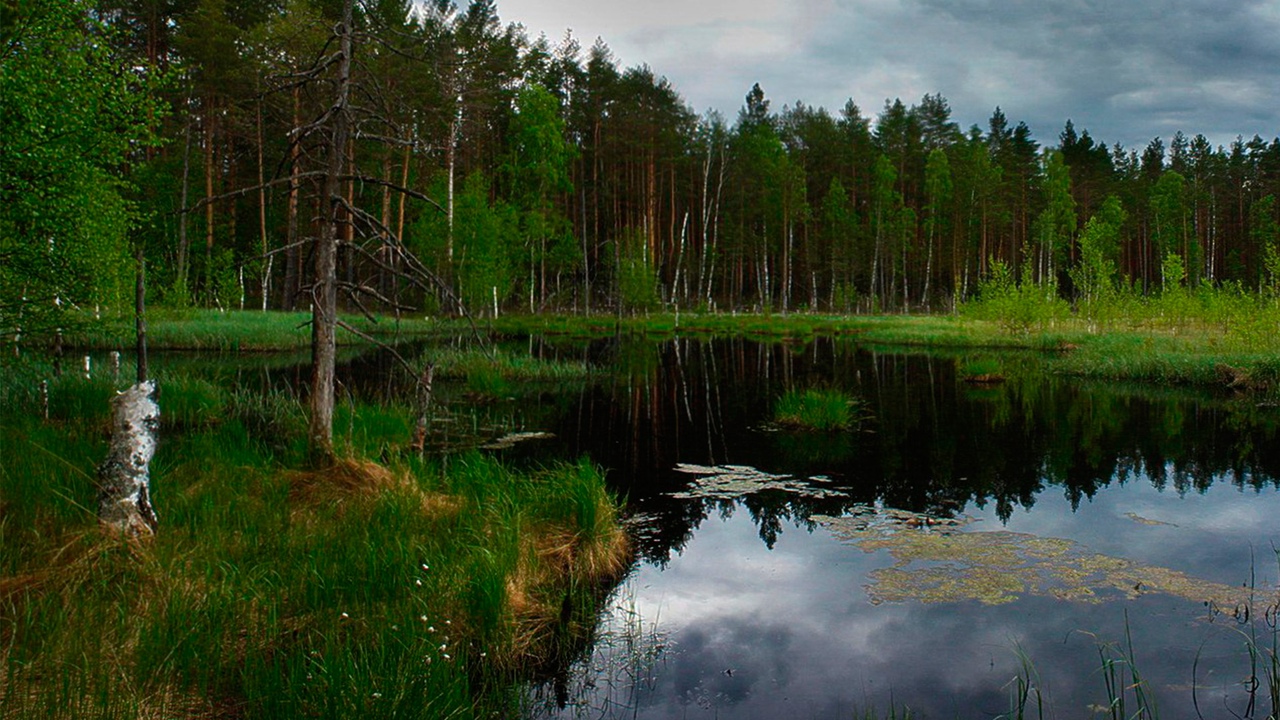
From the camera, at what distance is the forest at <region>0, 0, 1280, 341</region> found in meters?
8.67

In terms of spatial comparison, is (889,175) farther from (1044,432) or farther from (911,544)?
(911,544)

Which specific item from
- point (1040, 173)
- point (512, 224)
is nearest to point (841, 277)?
point (1040, 173)

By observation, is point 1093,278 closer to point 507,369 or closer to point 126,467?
point 507,369

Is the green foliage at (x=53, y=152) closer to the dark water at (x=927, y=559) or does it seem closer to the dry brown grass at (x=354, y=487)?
the dry brown grass at (x=354, y=487)

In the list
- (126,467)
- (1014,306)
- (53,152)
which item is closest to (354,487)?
(126,467)

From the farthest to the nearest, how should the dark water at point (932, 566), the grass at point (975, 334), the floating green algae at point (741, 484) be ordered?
the grass at point (975, 334)
the floating green algae at point (741, 484)
the dark water at point (932, 566)

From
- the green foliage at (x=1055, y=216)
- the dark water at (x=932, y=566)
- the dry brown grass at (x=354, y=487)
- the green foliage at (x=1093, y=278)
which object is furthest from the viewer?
the green foliage at (x=1055, y=216)

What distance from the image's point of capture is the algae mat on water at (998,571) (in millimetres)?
7520

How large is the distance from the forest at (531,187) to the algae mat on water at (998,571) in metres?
6.07

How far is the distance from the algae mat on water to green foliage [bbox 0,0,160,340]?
9.21 m

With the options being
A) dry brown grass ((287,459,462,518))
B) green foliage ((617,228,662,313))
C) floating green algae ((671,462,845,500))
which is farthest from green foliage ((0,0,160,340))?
green foliage ((617,228,662,313))

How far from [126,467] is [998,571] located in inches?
321

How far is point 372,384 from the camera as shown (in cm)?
2186

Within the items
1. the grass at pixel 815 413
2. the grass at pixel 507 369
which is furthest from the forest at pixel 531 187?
the grass at pixel 815 413
